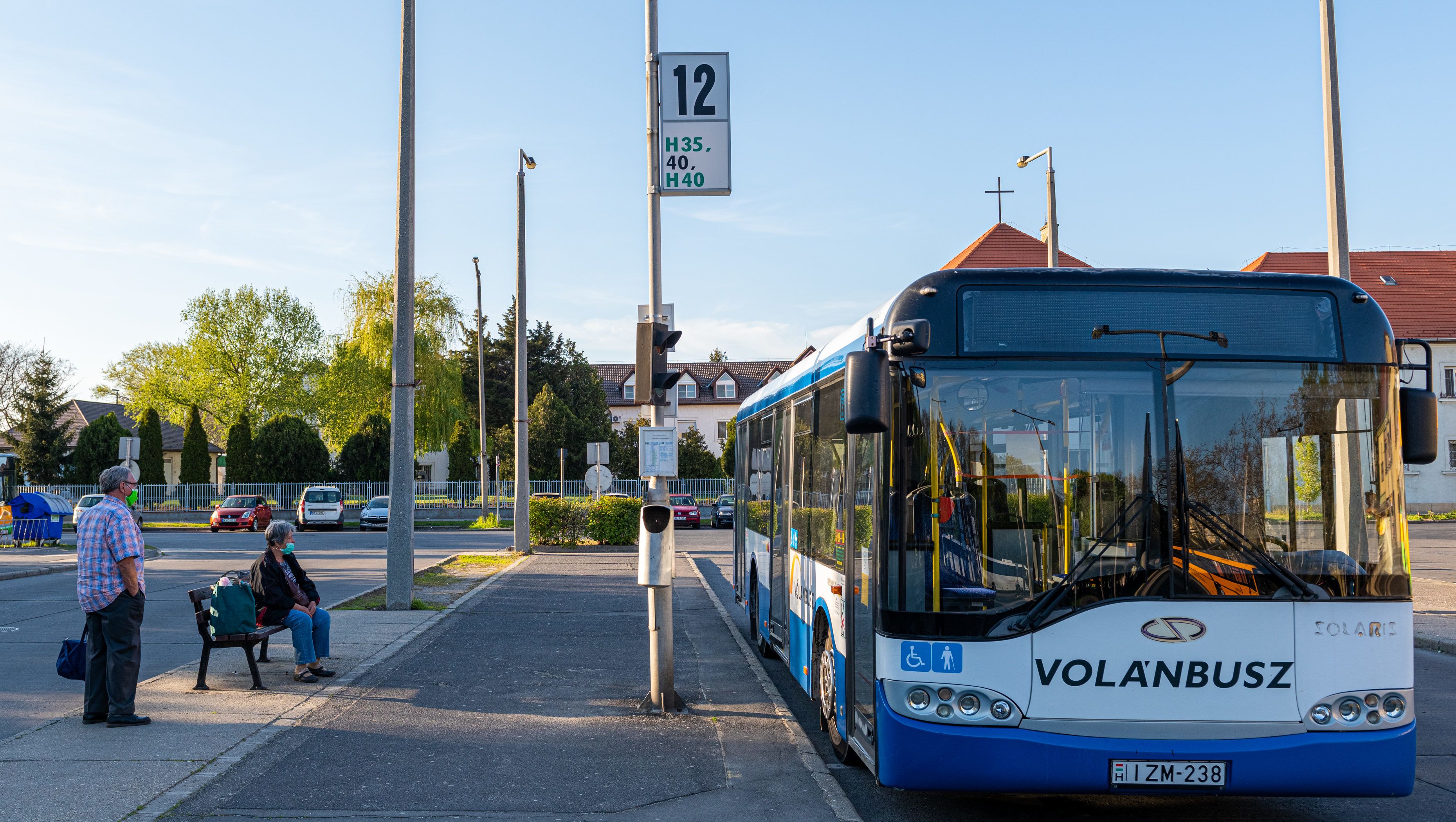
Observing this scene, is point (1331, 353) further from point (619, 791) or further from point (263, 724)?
point (263, 724)

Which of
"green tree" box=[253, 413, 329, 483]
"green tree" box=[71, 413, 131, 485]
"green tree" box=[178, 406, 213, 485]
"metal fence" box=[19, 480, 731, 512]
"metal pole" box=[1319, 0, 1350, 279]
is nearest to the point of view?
"metal pole" box=[1319, 0, 1350, 279]

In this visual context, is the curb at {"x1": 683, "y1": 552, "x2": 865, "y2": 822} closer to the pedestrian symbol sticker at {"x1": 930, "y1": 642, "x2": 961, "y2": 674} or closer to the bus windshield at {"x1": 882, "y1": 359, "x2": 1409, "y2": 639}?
the pedestrian symbol sticker at {"x1": 930, "y1": 642, "x2": 961, "y2": 674}

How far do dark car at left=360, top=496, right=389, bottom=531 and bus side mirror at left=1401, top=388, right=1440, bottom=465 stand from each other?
1651 inches

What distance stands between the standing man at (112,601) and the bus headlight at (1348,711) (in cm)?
704

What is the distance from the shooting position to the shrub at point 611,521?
97.5 feet

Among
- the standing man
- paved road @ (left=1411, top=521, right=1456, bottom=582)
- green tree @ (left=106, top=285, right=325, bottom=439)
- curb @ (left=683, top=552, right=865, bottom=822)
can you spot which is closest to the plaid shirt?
the standing man

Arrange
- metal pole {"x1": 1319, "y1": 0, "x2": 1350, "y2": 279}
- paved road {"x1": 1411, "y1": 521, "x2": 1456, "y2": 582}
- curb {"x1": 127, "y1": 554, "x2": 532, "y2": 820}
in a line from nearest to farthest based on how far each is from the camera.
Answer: curb {"x1": 127, "y1": 554, "x2": 532, "y2": 820} → metal pole {"x1": 1319, "y1": 0, "x2": 1350, "y2": 279} → paved road {"x1": 1411, "y1": 521, "x2": 1456, "y2": 582}

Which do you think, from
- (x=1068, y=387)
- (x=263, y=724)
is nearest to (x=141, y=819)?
(x=263, y=724)

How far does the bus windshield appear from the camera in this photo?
5195 mm

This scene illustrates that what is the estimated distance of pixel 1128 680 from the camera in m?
5.15

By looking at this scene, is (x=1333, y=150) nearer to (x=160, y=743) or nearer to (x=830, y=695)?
(x=830, y=695)

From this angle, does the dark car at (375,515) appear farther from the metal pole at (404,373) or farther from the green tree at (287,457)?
the metal pole at (404,373)

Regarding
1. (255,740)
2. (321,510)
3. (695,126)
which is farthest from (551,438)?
(255,740)

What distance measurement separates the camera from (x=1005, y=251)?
4312cm
